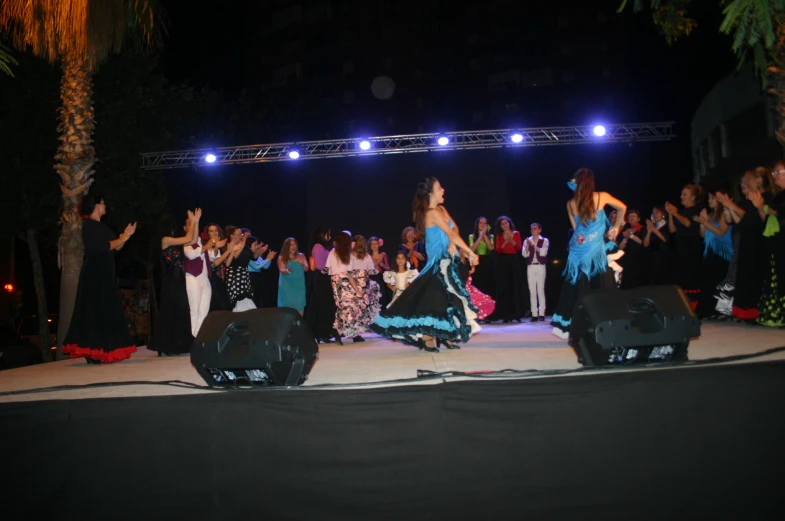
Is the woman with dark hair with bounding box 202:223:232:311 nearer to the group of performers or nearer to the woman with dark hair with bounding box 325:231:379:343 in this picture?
the group of performers

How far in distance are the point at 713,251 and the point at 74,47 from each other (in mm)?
9613

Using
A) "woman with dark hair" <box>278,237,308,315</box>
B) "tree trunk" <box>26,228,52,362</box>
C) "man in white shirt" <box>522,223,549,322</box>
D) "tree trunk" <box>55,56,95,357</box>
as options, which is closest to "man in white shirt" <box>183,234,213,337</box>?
"woman with dark hair" <box>278,237,308,315</box>

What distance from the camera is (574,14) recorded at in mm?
36250

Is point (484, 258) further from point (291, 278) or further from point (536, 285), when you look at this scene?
point (291, 278)

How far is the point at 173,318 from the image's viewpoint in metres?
7.48

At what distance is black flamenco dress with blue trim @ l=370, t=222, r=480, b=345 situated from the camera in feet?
20.4

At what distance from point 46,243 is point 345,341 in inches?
524

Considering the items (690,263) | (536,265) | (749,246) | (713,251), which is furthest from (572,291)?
(536,265)

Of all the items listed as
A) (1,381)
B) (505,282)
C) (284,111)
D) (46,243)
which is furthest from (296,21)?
(1,381)

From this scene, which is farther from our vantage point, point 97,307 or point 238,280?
point 238,280

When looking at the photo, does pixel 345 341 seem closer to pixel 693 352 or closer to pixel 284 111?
pixel 693 352

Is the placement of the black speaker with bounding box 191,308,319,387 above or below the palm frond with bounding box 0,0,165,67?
below

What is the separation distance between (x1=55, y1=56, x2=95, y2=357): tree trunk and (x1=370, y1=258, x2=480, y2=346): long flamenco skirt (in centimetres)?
510

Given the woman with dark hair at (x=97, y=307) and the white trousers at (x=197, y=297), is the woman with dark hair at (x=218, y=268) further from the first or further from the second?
the woman with dark hair at (x=97, y=307)
